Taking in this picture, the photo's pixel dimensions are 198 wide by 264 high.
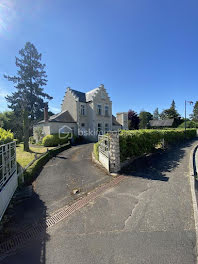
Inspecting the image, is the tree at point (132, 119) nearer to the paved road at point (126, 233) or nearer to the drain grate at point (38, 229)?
the paved road at point (126, 233)

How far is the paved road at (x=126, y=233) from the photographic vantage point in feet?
8.13

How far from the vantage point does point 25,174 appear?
21.1ft

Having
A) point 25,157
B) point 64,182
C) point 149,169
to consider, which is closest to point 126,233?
point 64,182

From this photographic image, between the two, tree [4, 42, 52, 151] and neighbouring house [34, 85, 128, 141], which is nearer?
neighbouring house [34, 85, 128, 141]

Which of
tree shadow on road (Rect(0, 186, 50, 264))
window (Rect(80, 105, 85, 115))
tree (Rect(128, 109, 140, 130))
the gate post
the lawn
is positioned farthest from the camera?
tree (Rect(128, 109, 140, 130))

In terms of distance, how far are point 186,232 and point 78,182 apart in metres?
4.67

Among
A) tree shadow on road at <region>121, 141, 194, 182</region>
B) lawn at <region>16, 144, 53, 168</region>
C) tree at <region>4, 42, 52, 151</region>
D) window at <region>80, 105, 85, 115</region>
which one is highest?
tree at <region>4, 42, 52, 151</region>

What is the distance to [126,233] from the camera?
9.94ft

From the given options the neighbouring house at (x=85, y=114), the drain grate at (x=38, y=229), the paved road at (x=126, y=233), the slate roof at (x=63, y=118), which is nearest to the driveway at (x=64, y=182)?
the drain grate at (x=38, y=229)

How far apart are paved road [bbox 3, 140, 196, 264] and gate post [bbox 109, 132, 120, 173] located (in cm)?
223

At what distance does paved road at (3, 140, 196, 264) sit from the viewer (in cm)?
248

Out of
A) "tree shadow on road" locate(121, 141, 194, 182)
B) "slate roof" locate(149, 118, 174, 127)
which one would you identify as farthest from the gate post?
"slate roof" locate(149, 118, 174, 127)

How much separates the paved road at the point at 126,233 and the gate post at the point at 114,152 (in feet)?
7.32

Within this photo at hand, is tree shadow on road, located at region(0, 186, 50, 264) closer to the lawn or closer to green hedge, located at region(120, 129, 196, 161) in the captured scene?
the lawn
